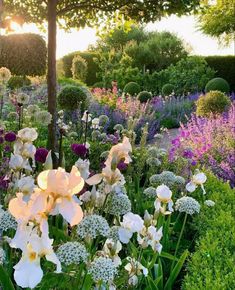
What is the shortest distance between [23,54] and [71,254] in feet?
57.8

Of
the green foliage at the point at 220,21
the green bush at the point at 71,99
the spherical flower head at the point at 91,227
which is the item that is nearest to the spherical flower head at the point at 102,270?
the spherical flower head at the point at 91,227

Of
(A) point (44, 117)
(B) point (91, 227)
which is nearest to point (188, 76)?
(A) point (44, 117)

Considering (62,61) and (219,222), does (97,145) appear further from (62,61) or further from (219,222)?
(62,61)

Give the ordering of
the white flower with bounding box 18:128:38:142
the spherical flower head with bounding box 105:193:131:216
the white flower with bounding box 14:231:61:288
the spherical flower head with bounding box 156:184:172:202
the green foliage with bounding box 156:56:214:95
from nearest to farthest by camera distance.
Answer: the white flower with bounding box 14:231:61:288 → the spherical flower head with bounding box 105:193:131:216 → the spherical flower head with bounding box 156:184:172:202 → the white flower with bounding box 18:128:38:142 → the green foliage with bounding box 156:56:214:95

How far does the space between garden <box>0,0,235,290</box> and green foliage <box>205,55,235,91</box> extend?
400 inches

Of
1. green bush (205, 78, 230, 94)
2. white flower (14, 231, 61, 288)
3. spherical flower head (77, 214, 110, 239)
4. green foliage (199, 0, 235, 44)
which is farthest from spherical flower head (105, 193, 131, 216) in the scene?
green foliage (199, 0, 235, 44)

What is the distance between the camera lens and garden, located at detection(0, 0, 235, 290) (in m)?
1.55

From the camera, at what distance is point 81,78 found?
1016 inches

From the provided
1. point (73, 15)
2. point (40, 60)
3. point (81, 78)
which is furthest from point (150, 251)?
point (81, 78)

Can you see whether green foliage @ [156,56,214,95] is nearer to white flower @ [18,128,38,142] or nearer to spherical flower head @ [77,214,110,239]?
white flower @ [18,128,38,142]

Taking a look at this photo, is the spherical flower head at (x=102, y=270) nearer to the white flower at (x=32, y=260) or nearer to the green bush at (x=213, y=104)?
the white flower at (x=32, y=260)

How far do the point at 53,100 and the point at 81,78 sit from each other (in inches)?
A: 775

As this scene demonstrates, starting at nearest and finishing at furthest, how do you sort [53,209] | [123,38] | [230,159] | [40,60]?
[53,209]
[230,159]
[40,60]
[123,38]

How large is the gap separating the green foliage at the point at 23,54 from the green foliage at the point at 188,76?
216 inches
